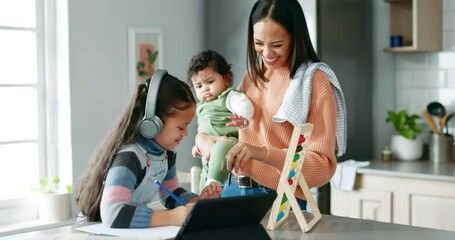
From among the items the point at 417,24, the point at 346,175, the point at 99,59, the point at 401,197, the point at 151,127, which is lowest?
the point at 401,197

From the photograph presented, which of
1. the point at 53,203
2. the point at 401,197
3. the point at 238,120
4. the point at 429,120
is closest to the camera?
the point at 238,120

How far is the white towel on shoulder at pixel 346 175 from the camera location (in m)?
4.26

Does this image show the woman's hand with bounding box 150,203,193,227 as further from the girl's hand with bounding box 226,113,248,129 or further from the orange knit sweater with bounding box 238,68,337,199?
the girl's hand with bounding box 226,113,248,129

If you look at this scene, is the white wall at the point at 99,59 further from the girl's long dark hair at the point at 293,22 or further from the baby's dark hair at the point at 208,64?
the girl's long dark hair at the point at 293,22

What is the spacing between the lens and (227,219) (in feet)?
6.16

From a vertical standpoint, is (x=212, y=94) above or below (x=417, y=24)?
below

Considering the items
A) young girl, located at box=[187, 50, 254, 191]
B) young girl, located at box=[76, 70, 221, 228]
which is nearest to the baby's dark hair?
young girl, located at box=[187, 50, 254, 191]

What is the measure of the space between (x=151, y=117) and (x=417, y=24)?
2576 mm

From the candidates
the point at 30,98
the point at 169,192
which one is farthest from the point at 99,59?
the point at 169,192

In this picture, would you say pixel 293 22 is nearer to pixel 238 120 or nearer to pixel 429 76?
pixel 238 120

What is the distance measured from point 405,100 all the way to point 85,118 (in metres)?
2.02

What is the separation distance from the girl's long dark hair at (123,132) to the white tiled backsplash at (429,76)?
2.61m

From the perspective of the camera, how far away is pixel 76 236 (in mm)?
2061

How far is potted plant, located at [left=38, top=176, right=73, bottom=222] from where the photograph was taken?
4.02 meters
